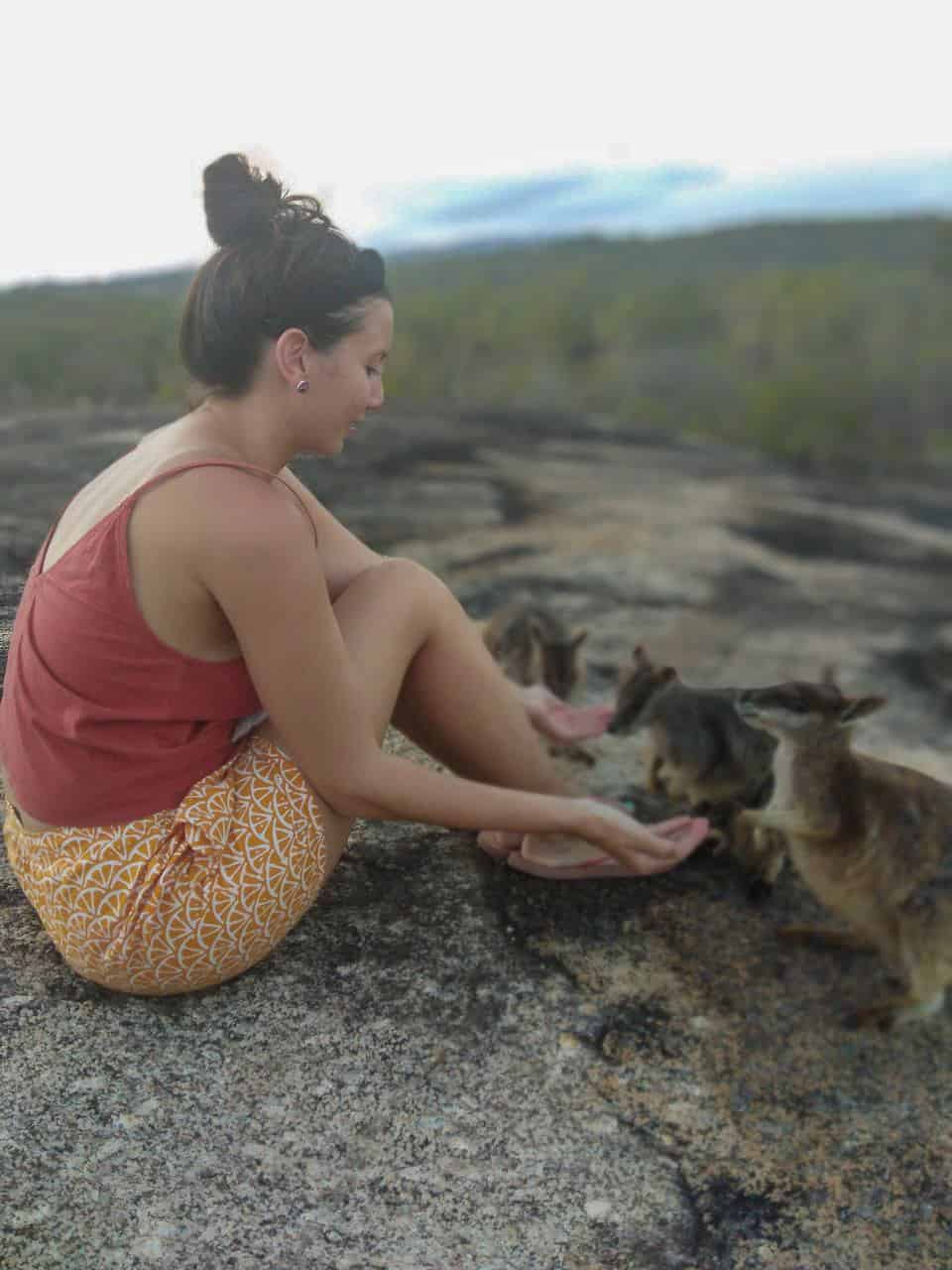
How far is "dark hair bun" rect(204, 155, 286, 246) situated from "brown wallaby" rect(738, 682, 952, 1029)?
207cm

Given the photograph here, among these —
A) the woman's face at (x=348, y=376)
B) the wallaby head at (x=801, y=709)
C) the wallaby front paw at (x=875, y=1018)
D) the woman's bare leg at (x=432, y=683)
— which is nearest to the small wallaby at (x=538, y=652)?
the wallaby head at (x=801, y=709)

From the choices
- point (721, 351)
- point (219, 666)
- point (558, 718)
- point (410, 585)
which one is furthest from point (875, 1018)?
point (721, 351)

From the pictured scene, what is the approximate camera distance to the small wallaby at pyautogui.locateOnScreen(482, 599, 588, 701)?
4.91 metres

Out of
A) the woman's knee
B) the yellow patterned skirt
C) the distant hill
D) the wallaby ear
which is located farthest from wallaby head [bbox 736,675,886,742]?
the distant hill

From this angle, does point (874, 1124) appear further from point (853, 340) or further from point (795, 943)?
point (853, 340)

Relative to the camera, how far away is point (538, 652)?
4922 millimetres

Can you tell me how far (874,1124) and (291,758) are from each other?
171cm

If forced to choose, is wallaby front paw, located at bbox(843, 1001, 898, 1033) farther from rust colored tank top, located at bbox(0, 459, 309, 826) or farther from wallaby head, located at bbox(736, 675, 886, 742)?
rust colored tank top, located at bbox(0, 459, 309, 826)

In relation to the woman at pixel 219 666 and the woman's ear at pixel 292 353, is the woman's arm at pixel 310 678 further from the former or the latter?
the woman's ear at pixel 292 353

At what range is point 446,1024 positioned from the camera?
285 cm

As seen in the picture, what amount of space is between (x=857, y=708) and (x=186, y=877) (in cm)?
202

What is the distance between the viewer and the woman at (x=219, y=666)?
7.93 feet

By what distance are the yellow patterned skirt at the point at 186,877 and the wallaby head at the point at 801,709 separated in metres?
1.60

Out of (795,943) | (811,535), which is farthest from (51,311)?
(795,943)
